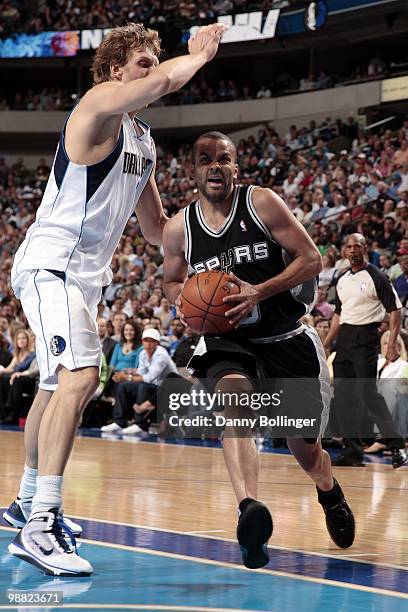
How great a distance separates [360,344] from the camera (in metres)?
9.62

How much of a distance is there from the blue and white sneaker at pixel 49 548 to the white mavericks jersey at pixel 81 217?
1.04 meters

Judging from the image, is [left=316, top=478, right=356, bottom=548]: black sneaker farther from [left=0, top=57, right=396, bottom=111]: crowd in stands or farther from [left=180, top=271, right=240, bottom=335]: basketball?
[left=0, top=57, right=396, bottom=111]: crowd in stands

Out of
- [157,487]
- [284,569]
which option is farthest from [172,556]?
[157,487]

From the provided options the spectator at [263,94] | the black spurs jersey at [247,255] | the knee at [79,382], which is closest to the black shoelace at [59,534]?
the knee at [79,382]

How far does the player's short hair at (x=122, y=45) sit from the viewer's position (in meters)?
4.73

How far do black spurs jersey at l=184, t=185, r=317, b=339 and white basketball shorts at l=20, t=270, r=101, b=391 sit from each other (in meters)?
0.75

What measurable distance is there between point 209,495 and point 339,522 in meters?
2.18

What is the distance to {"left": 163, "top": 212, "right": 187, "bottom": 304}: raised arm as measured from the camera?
5172mm

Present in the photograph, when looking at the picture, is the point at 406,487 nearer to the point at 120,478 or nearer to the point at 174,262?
the point at 120,478

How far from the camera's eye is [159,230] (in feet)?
17.5

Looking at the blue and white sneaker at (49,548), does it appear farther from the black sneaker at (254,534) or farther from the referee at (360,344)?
the referee at (360,344)

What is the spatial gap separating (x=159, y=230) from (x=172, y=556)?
63.4 inches

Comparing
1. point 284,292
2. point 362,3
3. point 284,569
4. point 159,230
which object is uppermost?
point 362,3

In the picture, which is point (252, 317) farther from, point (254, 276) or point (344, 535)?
point (344, 535)
